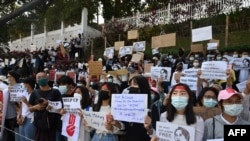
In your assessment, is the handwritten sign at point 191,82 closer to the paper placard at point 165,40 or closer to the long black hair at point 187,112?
the long black hair at point 187,112

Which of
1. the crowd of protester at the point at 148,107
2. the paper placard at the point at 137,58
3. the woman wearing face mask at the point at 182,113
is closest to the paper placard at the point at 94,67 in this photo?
the crowd of protester at the point at 148,107

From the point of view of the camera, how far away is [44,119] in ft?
19.3

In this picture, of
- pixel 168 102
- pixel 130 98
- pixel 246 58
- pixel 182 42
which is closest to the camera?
pixel 168 102

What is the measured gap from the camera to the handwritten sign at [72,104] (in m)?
5.28

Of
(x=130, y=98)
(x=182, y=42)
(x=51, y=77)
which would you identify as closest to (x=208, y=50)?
(x=51, y=77)

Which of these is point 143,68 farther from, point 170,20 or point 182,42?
point 170,20

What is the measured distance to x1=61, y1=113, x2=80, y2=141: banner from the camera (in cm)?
534

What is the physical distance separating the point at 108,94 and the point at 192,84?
6.49 ft

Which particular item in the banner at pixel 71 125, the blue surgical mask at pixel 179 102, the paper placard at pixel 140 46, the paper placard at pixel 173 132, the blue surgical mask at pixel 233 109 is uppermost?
the paper placard at pixel 140 46

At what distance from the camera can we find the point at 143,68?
1065 cm

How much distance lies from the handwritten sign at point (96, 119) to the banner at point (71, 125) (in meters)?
0.26

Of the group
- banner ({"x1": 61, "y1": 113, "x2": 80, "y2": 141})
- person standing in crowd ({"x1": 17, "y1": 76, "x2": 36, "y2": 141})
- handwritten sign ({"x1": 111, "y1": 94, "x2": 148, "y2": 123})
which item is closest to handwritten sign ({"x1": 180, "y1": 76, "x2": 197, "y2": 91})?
banner ({"x1": 61, "y1": 113, "x2": 80, "y2": 141})

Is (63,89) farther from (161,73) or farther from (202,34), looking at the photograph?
(202,34)

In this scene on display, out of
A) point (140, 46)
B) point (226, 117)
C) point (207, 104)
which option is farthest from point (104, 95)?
point (140, 46)
